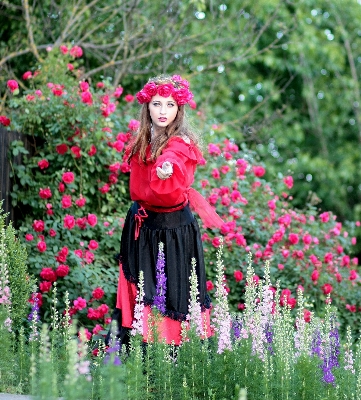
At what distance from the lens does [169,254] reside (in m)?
4.17

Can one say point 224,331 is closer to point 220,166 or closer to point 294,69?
point 220,166

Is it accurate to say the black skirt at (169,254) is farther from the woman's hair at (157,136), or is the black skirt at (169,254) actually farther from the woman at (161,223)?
the woman's hair at (157,136)

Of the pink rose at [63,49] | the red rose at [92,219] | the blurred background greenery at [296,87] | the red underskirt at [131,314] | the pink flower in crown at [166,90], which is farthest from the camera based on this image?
the blurred background greenery at [296,87]

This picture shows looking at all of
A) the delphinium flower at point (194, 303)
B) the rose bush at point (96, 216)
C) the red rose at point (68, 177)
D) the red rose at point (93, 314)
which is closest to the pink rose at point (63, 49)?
the rose bush at point (96, 216)

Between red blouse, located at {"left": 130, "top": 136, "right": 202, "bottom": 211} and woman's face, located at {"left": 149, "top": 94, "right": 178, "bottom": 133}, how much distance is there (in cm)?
13

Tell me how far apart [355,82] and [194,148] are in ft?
26.8

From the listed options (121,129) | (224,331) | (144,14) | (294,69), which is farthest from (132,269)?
(294,69)

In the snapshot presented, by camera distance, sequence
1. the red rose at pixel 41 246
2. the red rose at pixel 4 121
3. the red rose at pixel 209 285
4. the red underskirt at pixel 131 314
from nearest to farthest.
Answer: the red underskirt at pixel 131 314 → the red rose at pixel 41 246 → the red rose at pixel 209 285 → the red rose at pixel 4 121

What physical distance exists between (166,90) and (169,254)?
0.84m

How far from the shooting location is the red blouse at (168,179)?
3930 millimetres

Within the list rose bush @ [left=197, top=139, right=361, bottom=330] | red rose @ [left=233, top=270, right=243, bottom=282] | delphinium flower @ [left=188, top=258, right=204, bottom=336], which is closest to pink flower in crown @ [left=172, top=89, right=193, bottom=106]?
delphinium flower @ [left=188, top=258, right=204, bottom=336]

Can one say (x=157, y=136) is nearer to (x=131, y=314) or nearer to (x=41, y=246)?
(x=131, y=314)

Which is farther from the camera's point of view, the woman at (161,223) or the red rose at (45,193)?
the red rose at (45,193)

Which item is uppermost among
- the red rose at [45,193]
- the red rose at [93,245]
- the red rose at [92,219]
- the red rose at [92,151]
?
the red rose at [92,151]
